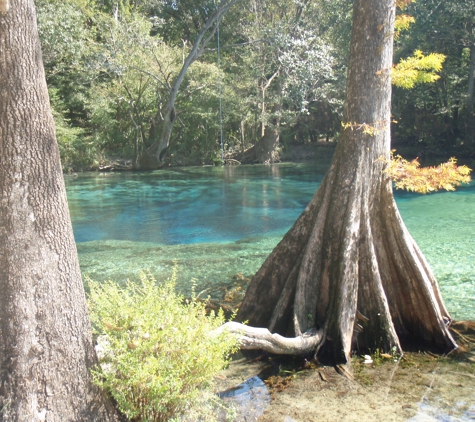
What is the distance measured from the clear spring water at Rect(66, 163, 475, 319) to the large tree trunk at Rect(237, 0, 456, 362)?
1573 mm

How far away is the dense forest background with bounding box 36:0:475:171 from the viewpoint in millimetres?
28984

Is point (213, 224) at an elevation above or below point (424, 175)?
below

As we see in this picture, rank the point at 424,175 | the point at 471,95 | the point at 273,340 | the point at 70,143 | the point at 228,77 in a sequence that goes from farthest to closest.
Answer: the point at 228,77
the point at 70,143
the point at 471,95
the point at 424,175
the point at 273,340

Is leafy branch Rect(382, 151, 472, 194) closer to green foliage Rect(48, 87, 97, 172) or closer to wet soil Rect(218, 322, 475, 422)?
wet soil Rect(218, 322, 475, 422)

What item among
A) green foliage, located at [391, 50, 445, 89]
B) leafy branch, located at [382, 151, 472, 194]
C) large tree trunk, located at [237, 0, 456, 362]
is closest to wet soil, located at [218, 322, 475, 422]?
large tree trunk, located at [237, 0, 456, 362]

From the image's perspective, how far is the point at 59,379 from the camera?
387cm

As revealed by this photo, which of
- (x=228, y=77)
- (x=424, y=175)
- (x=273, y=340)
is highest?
(x=228, y=77)

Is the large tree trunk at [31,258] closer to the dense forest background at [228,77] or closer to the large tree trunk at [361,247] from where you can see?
the large tree trunk at [361,247]

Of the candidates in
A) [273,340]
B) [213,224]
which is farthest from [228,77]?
[273,340]

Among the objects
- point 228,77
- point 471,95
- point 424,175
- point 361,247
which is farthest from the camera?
point 228,77

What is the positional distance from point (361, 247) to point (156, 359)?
11.2ft

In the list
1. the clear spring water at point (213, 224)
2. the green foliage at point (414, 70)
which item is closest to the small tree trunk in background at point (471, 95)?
the clear spring water at point (213, 224)

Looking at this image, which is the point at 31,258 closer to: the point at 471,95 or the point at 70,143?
the point at 70,143

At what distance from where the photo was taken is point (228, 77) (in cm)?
3428
